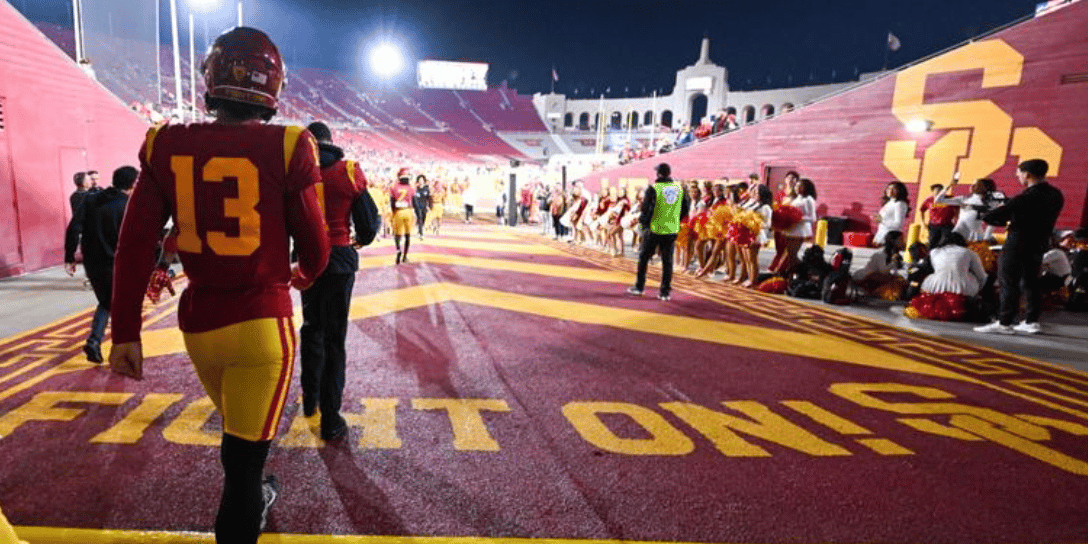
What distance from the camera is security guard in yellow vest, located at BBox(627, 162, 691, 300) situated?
8062 millimetres

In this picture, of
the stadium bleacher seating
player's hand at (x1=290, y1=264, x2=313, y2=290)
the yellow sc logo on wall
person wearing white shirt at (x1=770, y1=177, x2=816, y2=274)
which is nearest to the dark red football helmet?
player's hand at (x1=290, y1=264, x2=313, y2=290)

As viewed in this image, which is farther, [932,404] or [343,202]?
[932,404]

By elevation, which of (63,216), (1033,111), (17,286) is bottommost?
(17,286)

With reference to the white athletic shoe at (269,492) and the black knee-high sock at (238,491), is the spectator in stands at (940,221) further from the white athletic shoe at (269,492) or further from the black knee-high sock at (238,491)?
the black knee-high sock at (238,491)

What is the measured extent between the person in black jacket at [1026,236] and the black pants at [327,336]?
22.6ft

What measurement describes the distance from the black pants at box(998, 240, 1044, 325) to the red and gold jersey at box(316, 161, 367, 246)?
6999 millimetres

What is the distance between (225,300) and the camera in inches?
72.1

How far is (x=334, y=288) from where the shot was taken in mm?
3541

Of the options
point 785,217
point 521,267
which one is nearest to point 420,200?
point 521,267

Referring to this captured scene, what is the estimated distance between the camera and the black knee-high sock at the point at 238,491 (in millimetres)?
1893

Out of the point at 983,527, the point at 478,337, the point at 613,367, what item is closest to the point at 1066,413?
the point at 983,527

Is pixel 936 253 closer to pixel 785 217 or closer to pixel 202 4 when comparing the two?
pixel 785 217

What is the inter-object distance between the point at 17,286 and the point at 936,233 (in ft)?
45.6

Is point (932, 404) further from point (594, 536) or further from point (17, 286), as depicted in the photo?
point (17, 286)
